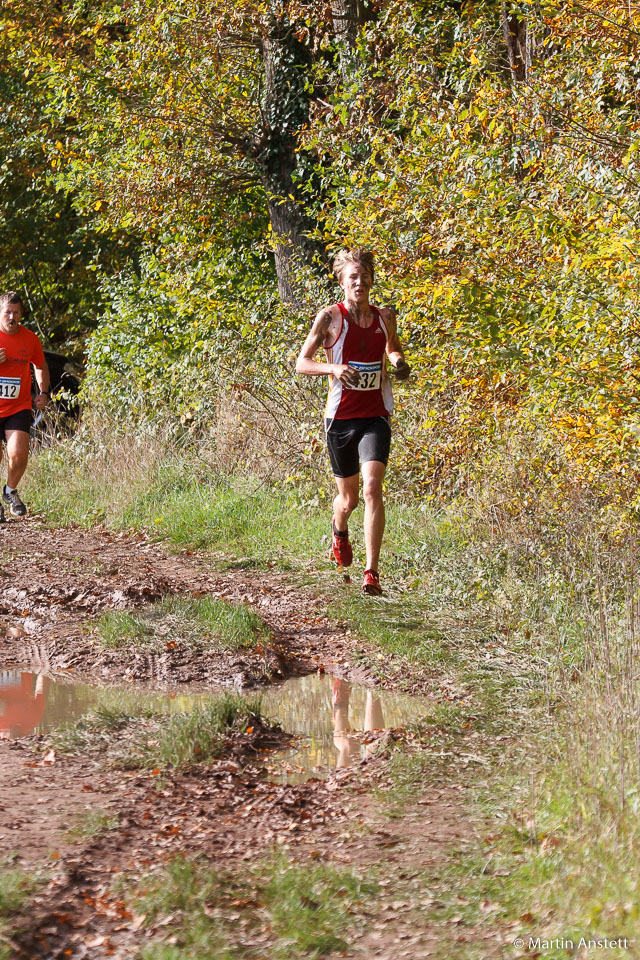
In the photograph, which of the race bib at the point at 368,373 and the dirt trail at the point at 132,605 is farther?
the race bib at the point at 368,373

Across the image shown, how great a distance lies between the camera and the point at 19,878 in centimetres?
339

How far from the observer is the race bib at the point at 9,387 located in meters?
10.3

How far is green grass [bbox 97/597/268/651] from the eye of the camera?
6648 millimetres

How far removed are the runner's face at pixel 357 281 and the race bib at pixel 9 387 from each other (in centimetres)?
432

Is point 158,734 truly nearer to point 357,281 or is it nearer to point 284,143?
point 357,281

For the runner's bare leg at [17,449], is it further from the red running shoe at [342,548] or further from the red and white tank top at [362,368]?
the red and white tank top at [362,368]

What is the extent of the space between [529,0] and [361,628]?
14.4 feet

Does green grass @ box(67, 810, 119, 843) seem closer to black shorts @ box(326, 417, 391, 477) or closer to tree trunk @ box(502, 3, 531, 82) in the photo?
black shorts @ box(326, 417, 391, 477)

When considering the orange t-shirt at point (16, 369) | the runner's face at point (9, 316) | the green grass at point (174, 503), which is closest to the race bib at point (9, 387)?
the orange t-shirt at point (16, 369)

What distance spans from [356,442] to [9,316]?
14.2ft

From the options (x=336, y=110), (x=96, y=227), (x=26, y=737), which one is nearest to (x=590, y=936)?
(x=26, y=737)

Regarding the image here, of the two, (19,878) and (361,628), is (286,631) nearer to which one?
(361,628)

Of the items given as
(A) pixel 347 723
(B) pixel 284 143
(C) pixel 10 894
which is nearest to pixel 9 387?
(B) pixel 284 143

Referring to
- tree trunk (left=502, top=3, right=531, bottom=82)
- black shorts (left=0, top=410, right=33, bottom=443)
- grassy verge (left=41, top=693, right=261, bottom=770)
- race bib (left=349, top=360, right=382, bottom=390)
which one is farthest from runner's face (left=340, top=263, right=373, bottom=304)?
tree trunk (left=502, top=3, right=531, bottom=82)
